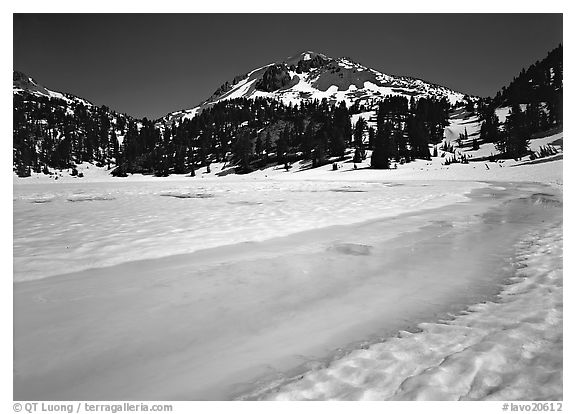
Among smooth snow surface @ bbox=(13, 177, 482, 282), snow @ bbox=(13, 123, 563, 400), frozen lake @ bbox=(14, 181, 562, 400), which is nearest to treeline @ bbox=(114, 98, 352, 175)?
smooth snow surface @ bbox=(13, 177, 482, 282)

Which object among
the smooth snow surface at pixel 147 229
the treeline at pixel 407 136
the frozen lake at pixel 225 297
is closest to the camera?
the frozen lake at pixel 225 297

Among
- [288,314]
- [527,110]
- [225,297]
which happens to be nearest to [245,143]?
[527,110]

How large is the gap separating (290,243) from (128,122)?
159m

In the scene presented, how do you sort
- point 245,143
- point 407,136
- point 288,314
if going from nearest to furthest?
point 288,314, point 407,136, point 245,143

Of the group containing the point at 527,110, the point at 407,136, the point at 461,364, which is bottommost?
the point at 461,364

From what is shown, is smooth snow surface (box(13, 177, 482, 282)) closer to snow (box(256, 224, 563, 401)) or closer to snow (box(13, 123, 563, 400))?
snow (box(13, 123, 563, 400))

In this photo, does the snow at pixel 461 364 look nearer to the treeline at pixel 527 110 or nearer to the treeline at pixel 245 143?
the treeline at pixel 527 110

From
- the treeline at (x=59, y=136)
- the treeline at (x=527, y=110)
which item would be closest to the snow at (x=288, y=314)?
the treeline at (x=527, y=110)

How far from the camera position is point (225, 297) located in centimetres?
421

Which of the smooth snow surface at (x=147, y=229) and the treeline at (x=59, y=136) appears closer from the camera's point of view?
the smooth snow surface at (x=147, y=229)

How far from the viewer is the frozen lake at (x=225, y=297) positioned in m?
2.75

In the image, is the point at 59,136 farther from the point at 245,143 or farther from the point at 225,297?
the point at 225,297

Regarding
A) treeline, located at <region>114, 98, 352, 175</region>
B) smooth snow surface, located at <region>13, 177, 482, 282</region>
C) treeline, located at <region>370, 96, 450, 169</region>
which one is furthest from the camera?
treeline, located at <region>114, 98, 352, 175</region>

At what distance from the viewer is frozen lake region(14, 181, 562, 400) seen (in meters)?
2.75
